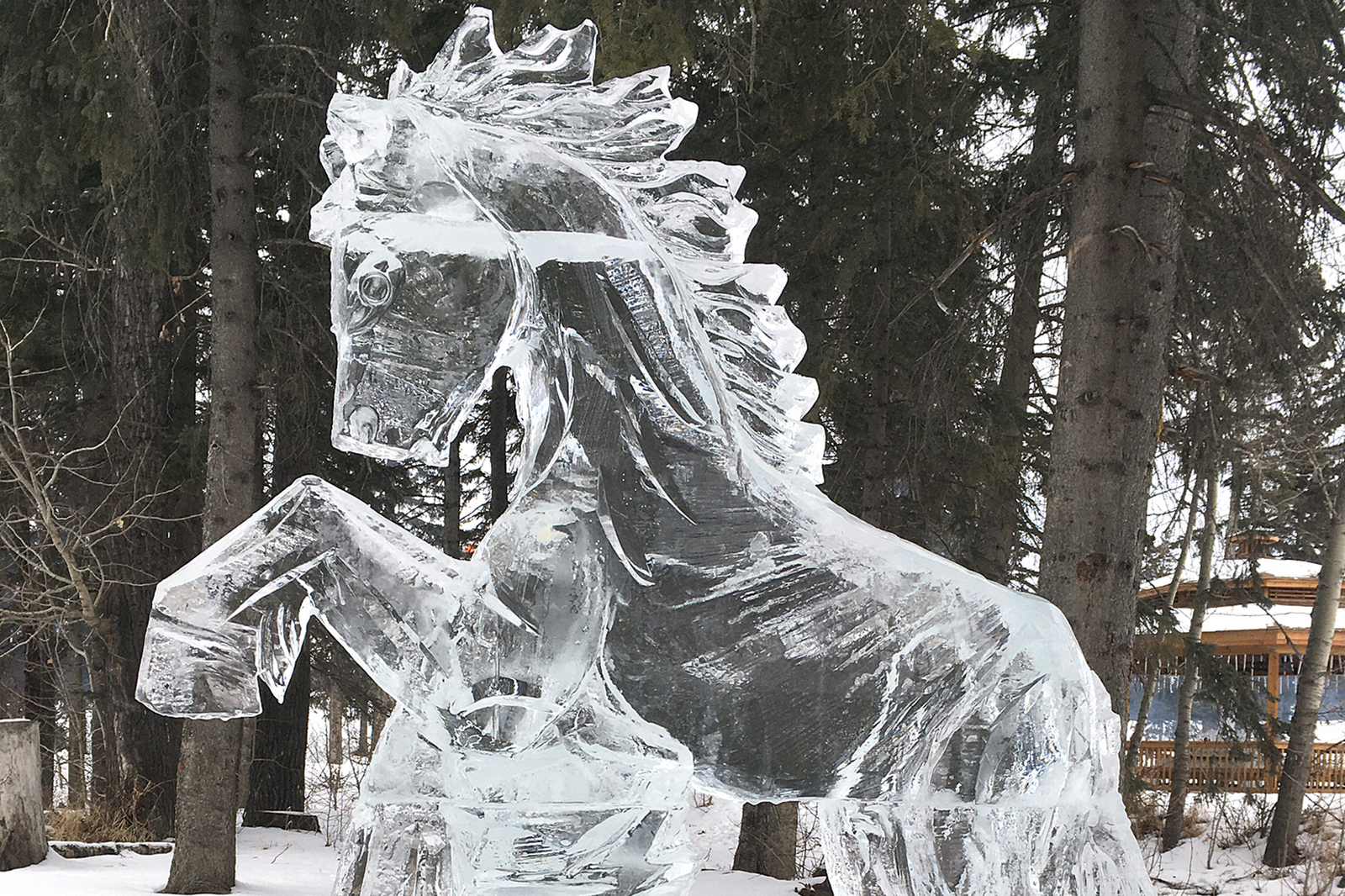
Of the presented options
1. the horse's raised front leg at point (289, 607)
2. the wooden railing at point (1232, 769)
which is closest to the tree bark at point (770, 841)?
the wooden railing at point (1232, 769)

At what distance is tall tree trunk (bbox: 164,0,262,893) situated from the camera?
19.7 feet

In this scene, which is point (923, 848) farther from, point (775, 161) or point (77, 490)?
point (77, 490)

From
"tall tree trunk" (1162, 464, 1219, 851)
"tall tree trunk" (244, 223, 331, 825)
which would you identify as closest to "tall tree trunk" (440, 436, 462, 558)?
"tall tree trunk" (244, 223, 331, 825)

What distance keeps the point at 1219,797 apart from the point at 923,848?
9.63m

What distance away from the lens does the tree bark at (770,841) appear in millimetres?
7762

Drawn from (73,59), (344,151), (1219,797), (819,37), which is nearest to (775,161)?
(819,37)

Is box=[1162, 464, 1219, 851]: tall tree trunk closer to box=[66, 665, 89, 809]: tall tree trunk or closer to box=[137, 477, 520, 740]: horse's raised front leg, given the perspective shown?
box=[66, 665, 89, 809]: tall tree trunk

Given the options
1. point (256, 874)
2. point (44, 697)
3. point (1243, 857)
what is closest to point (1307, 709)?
point (1243, 857)

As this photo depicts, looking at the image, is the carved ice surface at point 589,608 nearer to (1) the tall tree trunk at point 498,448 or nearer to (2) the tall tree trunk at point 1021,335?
(2) the tall tree trunk at point 1021,335

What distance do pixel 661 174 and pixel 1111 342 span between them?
2718 millimetres

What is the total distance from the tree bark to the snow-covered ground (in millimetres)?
226

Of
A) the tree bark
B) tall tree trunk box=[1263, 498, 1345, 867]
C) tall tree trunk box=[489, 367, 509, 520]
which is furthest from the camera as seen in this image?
tall tree trunk box=[489, 367, 509, 520]

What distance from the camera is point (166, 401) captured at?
863 centimetres

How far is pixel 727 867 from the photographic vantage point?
9.18 m
